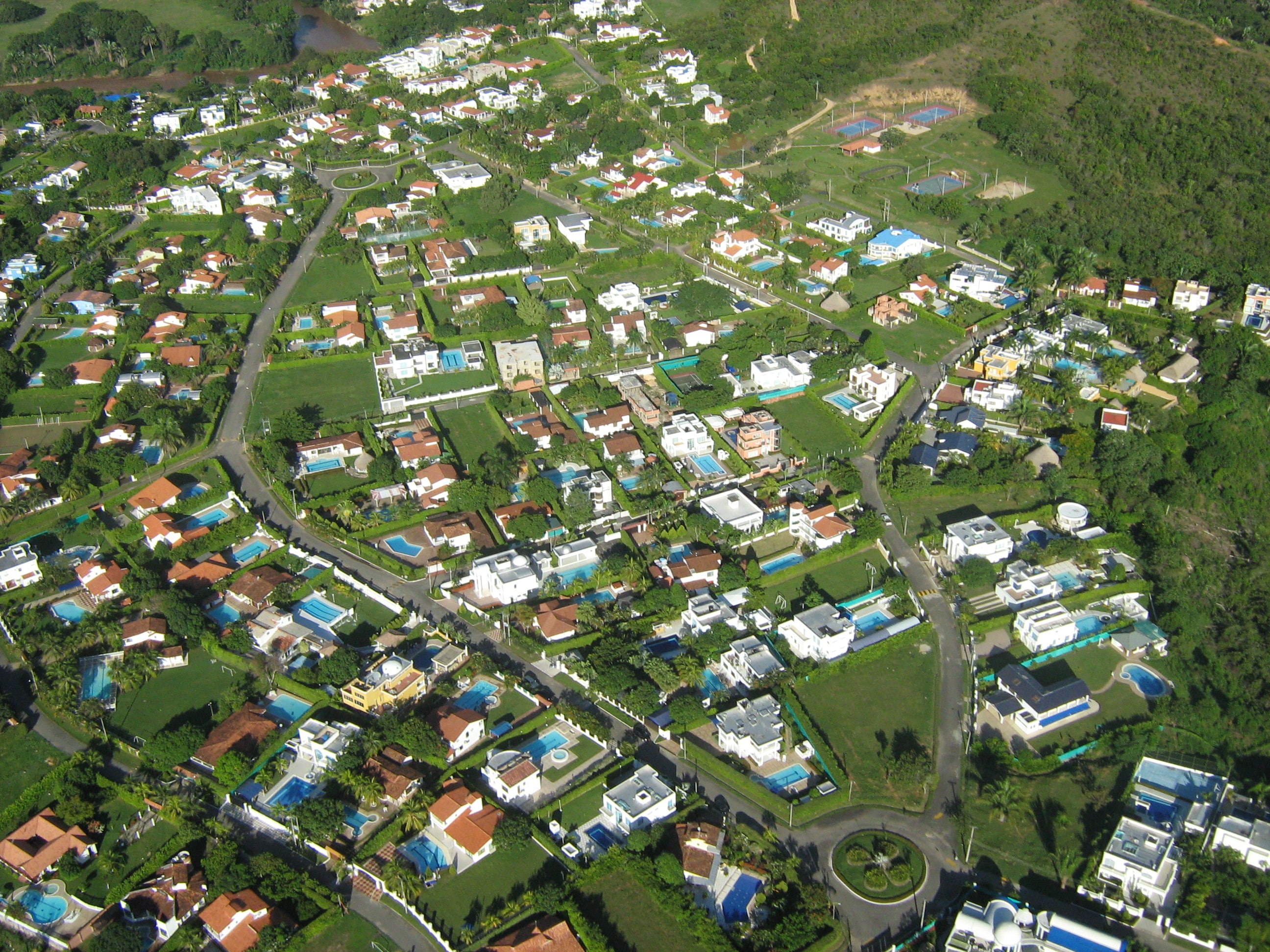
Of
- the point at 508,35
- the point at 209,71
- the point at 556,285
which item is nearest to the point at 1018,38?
the point at 508,35

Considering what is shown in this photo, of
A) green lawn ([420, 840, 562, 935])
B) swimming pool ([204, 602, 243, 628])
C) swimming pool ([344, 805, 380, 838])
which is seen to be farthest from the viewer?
swimming pool ([204, 602, 243, 628])

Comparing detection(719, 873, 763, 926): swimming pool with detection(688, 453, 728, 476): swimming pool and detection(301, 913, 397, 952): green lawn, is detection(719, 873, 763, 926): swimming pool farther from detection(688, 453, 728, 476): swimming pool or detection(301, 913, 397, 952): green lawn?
detection(688, 453, 728, 476): swimming pool

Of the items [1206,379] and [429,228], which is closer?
[1206,379]

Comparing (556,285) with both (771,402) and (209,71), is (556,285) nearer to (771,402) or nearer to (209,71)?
(771,402)

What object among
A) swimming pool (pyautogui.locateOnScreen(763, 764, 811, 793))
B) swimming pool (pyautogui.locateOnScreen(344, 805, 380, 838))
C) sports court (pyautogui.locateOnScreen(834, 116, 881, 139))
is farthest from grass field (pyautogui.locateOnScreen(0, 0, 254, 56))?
swimming pool (pyautogui.locateOnScreen(763, 764, 811, 793))

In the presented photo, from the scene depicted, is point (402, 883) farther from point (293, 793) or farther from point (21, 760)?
point (21, 760)
